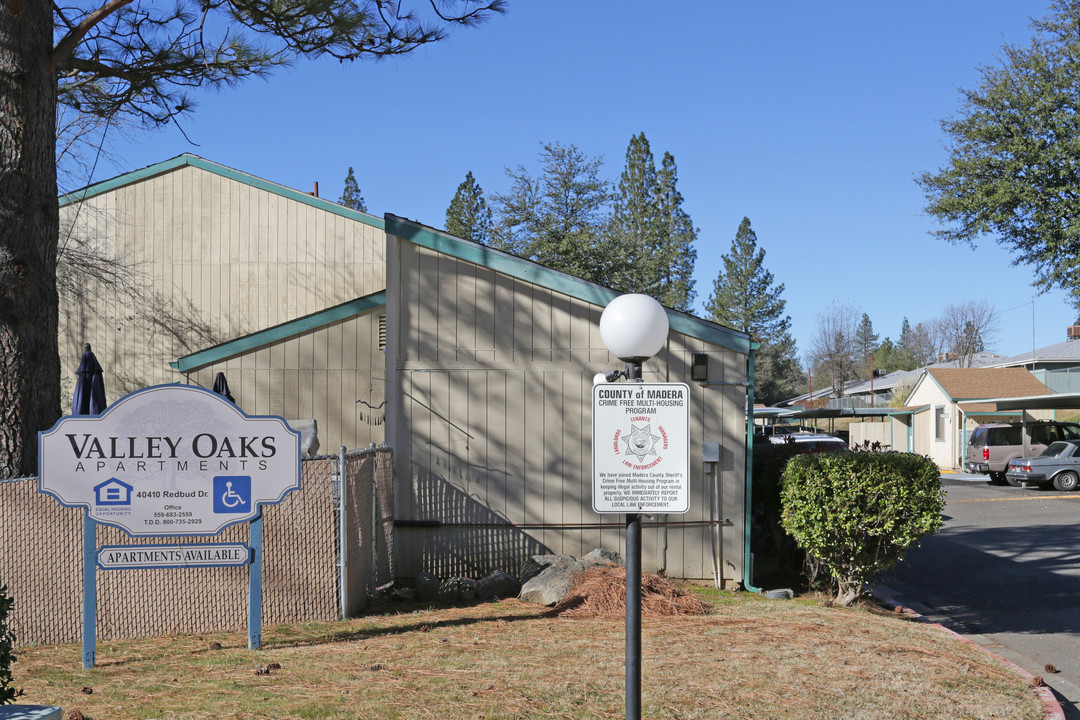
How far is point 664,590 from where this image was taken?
332 inches

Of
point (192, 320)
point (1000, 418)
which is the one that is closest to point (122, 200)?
point (192, 320)

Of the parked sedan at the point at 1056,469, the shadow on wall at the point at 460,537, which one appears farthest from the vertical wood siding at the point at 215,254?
the parked sedan at the point at 1056,469

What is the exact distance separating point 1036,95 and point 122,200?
27635 mm

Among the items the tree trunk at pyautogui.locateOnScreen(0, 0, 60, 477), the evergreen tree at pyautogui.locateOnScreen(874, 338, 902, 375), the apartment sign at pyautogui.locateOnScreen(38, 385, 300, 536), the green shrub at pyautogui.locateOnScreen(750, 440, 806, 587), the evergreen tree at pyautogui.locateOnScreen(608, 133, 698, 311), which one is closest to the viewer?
the apartment sign at pyautogui.locateOnScreen(38, 385, 300, 536)

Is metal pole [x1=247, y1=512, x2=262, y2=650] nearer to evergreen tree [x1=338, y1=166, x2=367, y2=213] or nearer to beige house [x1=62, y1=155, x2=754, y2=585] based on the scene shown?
beige house [x1=62, y1=155, x2=754, y2=585]

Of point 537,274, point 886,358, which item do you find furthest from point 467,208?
point 886,358

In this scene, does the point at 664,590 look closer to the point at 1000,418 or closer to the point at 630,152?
the point at 1000,418

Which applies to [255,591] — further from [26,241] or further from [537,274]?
[537,274]

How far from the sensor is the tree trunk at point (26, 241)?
7590 millimetres

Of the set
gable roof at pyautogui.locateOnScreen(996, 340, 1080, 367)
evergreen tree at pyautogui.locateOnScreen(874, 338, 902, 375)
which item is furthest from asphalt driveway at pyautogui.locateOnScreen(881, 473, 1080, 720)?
evergreen tree at pyautogui.locateOnScreen(874, 338, 902, 375)

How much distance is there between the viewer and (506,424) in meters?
9.56

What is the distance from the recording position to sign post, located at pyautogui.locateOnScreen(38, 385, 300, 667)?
22.2 ft

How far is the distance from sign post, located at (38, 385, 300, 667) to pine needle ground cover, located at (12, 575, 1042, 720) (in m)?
0.68

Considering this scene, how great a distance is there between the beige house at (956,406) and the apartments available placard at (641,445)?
98.3 ft
